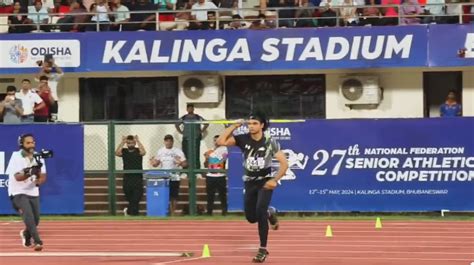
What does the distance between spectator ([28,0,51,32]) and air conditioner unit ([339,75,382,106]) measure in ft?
25.3

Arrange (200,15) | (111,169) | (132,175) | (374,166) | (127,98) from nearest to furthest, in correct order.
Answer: (374,166), (132,175), (111,169), (200,15), (127,98)

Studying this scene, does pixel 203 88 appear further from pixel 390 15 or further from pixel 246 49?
pixel 390 15

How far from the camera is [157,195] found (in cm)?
2573

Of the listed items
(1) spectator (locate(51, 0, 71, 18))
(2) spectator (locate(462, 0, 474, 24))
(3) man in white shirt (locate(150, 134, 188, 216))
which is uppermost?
(1) spectator (locate(51, 0, 71, 18))

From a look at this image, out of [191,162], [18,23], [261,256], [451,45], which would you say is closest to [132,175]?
[191,162]

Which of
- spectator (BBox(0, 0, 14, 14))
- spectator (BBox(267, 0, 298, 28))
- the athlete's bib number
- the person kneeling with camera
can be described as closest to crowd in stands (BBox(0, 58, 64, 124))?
spectator (BBox(0, 0, 14, 14))

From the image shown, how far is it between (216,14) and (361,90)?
412 cm

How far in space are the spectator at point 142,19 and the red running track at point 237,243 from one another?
739 centimetres

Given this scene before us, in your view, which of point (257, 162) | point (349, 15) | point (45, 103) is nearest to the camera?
point (257, 162)

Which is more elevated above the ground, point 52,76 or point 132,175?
point 52,76

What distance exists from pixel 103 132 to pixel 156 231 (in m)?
5.96

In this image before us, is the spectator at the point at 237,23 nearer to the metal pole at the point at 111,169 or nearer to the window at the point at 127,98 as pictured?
the window at the point at 127,98

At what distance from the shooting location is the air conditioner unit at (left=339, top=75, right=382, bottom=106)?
30438mm

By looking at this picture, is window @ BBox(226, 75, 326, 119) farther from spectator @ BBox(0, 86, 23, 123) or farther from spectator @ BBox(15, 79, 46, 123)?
spectator @ BBox(0, 86, 23, 123)
